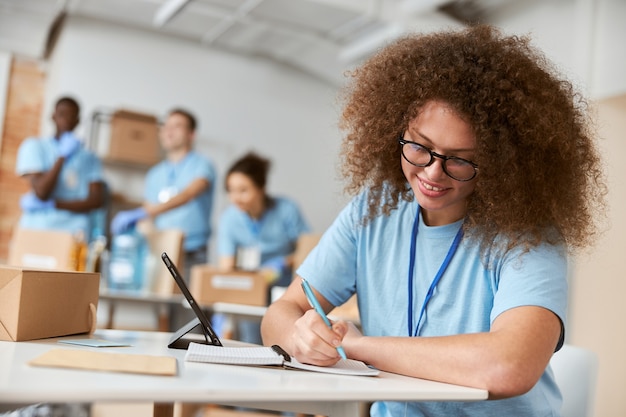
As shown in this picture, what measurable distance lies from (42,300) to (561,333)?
0.91 metres

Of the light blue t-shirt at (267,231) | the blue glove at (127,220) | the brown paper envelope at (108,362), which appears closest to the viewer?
the brown paper envelope at (108,362)

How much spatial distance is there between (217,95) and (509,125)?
5.80m

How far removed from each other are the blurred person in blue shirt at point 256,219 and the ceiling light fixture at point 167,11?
1917mm

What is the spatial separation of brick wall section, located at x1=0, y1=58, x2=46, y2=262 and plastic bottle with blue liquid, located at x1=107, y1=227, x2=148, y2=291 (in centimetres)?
238

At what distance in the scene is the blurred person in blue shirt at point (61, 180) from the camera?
459 cm

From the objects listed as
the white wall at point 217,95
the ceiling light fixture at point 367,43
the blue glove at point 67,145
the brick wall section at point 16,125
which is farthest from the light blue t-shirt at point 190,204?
the brick wall section at point 16,125

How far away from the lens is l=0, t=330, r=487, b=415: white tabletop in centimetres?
76

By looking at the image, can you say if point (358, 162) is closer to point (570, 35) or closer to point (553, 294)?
point (553, 294)

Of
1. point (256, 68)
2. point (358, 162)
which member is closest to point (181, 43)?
point (256, 68)

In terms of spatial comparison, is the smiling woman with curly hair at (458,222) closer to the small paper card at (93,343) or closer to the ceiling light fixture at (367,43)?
the small paper card at (93,343)

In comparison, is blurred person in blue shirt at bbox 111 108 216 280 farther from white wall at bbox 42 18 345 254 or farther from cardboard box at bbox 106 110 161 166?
white wall at bbox 42 18 345 254

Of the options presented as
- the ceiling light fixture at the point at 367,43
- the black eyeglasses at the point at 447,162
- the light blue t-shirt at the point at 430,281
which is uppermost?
the ceiling light fixture at the point at 367,43

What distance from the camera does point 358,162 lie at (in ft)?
5.33

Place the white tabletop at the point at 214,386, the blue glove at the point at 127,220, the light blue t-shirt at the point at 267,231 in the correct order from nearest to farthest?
the white tabletop at the point at 214,386
the light blue t-shirt at the point at 267,231
the blue glove at the point at 127,220
